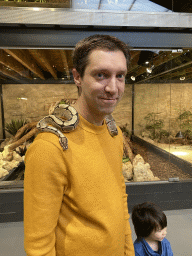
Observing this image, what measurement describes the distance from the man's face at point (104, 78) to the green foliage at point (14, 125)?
2.67 meters

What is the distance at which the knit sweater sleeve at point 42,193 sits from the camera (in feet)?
2.36

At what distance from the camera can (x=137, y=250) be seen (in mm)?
1562

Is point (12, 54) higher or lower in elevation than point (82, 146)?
higher

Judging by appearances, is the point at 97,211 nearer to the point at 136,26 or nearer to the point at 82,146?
the point at 82,146

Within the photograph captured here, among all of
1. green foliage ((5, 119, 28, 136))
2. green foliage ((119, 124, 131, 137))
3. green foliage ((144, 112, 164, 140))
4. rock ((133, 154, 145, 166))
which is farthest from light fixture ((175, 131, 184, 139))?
green foliage ((5, 119, 28, 136))

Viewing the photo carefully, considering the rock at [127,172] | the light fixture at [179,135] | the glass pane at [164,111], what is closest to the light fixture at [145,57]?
the glass pane at [164,111]

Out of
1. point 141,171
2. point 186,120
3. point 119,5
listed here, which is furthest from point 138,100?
point 119,5

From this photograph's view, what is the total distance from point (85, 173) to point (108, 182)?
13 cm

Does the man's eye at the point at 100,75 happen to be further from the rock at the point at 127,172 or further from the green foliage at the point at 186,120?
the green foliage at the point at 186,120

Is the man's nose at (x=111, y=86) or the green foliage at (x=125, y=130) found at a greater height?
the man's nose at (x=111, y=86)

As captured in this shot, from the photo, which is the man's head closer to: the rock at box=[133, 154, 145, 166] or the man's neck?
the man's neck

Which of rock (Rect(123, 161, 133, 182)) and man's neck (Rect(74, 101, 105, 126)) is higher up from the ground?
man's neck (Rect(74, 101, 105, 126))

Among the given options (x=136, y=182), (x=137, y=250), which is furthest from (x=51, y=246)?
(x=136, y=182)

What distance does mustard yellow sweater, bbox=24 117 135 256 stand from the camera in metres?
0.73
